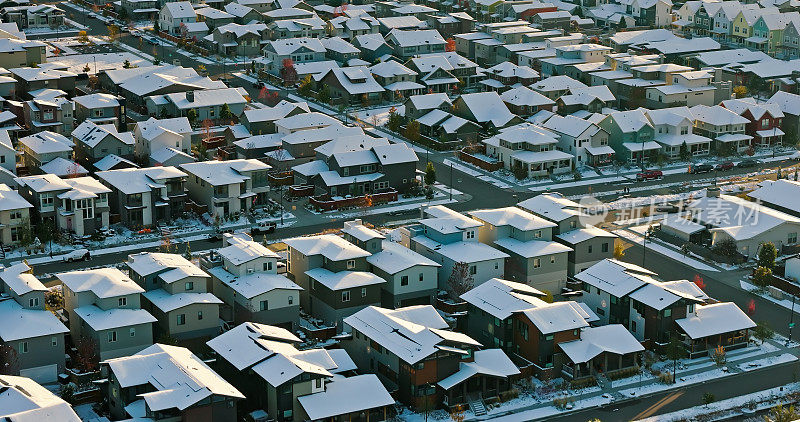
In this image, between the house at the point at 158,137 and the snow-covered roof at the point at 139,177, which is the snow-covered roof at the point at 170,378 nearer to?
the snow-covered roof at the point at 139,177

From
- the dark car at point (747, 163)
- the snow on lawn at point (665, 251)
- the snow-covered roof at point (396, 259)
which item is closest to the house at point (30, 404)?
the snow-covered roof at point (396, 259)

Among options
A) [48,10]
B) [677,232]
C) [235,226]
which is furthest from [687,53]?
[48,10]

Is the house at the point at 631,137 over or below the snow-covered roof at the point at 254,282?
over

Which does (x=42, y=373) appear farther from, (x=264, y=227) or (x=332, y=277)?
(x=264, y=227)

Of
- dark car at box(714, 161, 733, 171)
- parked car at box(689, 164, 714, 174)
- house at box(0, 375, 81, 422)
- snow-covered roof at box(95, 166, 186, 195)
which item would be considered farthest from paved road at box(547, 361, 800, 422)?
dark car at box(714, 161, 733, 171)

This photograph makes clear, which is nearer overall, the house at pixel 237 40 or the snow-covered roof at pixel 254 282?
the snow-covered roof at pixel 254 282

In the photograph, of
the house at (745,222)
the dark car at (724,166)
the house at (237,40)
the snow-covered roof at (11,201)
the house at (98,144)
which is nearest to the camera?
the snow-covered roof at (11,201)

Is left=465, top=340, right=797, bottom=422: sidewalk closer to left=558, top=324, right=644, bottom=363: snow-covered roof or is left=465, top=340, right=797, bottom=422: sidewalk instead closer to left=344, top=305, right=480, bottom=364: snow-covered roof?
left=558, top=324, right=644, bottom=363: snow-covered roof

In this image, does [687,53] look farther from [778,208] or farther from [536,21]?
[778,208]
